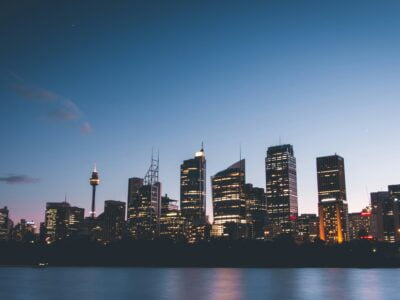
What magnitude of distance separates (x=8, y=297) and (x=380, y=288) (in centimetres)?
8836

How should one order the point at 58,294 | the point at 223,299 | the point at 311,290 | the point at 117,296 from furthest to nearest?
the point at 311,290
the point at 58,294
the point at 117,296
the point at 223,299

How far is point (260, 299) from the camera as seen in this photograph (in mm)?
91125

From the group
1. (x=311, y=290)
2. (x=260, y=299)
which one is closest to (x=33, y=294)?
(x=260, y=299)

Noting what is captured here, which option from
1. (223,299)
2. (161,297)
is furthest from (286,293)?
(161,297)

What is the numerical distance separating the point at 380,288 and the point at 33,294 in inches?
3312

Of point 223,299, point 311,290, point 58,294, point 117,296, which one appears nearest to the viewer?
point 223,299

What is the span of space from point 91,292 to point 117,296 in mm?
13559

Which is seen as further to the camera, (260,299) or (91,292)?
(91,292)

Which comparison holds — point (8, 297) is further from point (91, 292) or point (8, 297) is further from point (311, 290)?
point (311, 290)

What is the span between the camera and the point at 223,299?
88.3 m

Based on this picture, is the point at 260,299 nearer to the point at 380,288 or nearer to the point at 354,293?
the point at 354,293

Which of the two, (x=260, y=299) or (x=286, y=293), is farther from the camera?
(x=286, y=293)

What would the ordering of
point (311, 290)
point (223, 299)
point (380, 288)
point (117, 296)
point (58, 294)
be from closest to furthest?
point (223, 299) → point (117, 296) → point (58, 294) → point (311, 290) → point (380, 288)

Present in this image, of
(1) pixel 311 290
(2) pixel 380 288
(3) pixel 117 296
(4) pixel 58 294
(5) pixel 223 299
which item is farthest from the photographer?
(2) pixel 380 288
